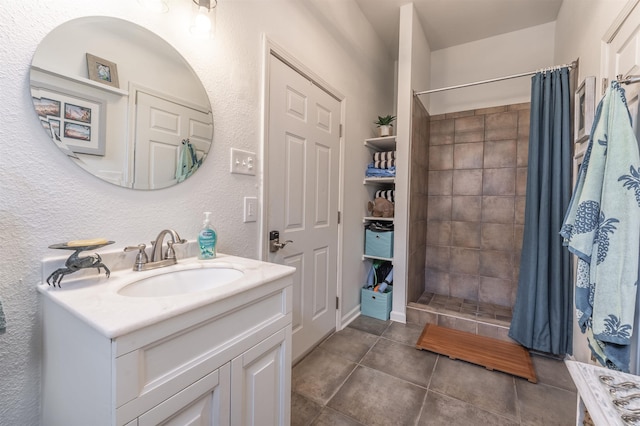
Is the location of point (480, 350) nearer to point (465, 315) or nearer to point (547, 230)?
point (465, 315)

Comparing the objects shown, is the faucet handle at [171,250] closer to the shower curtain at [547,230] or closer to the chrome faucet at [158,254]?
the chrome faucet at [158,254]

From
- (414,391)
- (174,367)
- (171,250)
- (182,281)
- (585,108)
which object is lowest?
(414,391)

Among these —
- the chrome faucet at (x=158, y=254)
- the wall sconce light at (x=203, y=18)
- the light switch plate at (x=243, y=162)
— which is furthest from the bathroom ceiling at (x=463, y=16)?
the chrome faucet at (x=158, y=254)

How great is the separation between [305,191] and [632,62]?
1640 mm

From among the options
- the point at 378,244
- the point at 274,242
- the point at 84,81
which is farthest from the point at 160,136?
the point at 378,244

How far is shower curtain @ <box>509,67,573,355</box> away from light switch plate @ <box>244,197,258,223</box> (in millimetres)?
2004

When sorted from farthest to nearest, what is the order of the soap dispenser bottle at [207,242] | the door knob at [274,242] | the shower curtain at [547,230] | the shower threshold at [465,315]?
the shower threshold at [465,315], the shower curtain at [547,230], the door knob at [274,242], the soap dispenser bottle at [207,242]

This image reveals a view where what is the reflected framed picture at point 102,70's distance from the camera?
0.86 metres

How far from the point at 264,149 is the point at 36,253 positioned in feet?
3.29

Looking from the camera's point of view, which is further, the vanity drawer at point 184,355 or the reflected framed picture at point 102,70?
the reflected framed picture at point 102,70

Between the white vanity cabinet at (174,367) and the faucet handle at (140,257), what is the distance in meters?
0.24

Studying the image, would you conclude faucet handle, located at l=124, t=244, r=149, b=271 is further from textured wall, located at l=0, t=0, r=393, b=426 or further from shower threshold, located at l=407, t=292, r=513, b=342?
shower threshold, located at l=407, t=292, r=513, b=342

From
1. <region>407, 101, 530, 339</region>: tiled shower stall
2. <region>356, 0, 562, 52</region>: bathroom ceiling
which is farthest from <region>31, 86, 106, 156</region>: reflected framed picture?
<region>356, 0, 562, 52</region>: bathroom ceiling

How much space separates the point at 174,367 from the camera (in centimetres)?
65
